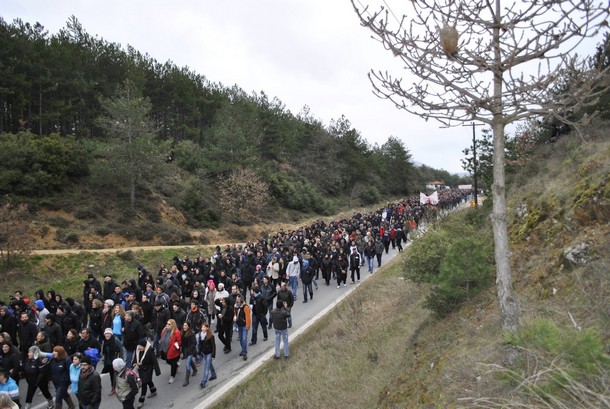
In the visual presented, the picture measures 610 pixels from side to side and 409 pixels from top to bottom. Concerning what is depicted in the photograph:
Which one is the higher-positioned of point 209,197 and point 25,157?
point 25,157

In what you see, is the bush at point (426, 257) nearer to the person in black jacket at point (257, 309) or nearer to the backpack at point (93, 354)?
the person in black jacket at point (257, 309)

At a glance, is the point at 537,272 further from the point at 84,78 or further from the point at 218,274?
the point at 84,78

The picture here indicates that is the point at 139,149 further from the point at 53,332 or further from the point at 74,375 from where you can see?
the point at 74,375

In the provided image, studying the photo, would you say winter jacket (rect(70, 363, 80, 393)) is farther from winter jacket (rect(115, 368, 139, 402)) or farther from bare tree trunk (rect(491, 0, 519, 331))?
bare tree trunk (rect(491, 0, 519, 331))

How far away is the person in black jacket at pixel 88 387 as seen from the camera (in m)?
6.79

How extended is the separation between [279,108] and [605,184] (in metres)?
Result: 57.3

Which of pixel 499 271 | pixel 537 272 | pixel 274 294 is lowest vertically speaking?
pixel 274 294

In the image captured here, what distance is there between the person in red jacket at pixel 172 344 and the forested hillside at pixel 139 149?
18.2 meters

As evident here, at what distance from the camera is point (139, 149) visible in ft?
93.3

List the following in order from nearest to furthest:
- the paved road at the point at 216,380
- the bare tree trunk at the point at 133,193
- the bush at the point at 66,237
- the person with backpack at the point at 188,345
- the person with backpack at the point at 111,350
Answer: the paved road at the point at 216,380 < the person with backpack at the point at 111,350 < the person with backpack at the point at 188,345 < the bush at the point at 66,237 < the bare tree trunk at the point at 133,193

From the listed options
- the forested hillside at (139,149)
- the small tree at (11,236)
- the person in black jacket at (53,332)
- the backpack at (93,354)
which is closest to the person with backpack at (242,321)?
the backpack at (93,354)

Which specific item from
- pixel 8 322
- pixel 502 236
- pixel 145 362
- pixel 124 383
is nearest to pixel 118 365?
pixel 124 383

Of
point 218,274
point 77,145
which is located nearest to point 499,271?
point 218,274

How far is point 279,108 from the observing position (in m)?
63.2
